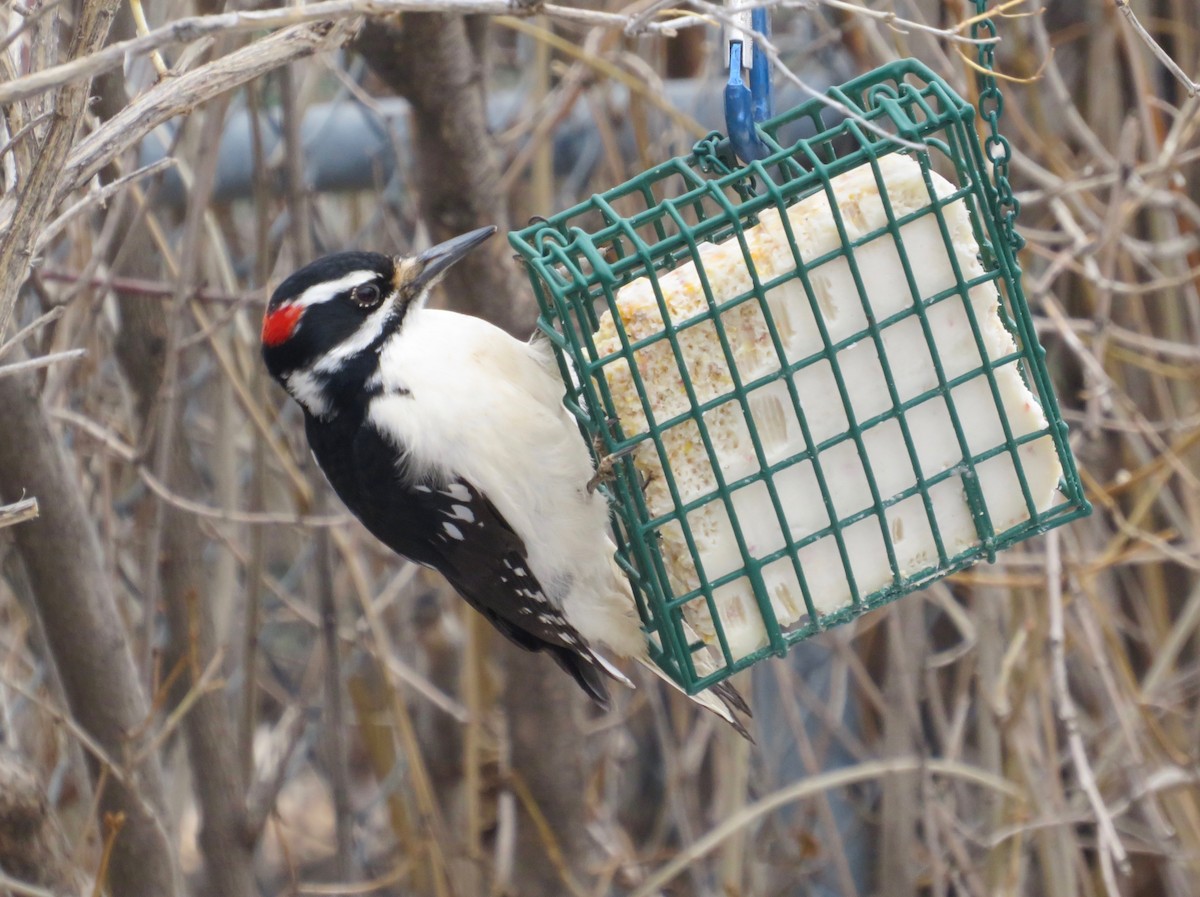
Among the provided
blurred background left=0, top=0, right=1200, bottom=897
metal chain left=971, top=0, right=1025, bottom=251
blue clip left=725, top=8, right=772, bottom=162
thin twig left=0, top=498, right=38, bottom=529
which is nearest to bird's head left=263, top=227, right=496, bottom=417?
blurred background left=0, top=0, right=1200, bottom=897

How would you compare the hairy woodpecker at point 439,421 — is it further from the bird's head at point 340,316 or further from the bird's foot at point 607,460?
the bird's foot at point 607,460

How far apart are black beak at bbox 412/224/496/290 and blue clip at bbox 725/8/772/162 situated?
0.62 m

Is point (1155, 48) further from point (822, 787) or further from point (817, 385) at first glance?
point (822, 787)

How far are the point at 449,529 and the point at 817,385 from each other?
956 millimetres

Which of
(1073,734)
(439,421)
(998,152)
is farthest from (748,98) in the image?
(1073,734)

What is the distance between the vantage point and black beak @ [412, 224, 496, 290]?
2.80m

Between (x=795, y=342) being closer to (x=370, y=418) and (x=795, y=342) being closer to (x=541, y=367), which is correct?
(x=541, y=367)

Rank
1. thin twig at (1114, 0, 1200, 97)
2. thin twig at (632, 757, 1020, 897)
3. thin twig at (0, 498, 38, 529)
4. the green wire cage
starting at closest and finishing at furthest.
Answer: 1. thin twig at (0, 498, 38, 529)
2. thin twig at (1114, 0, 1200, 97)
3. the green wire cage
4. thin twig at (632, 757, 1020, 897)

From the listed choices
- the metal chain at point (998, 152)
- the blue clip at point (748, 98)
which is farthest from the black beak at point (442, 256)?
the metal chain at point (998, 152)

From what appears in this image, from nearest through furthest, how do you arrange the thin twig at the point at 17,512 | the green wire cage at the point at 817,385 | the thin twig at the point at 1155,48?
1. the thin twig at the point at 17,512
2. the thin twig at the point at 1155,48
3. the green wire cage at the point at 817,385

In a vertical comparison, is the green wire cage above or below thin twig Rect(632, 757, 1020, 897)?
above

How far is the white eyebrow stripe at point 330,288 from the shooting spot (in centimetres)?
287

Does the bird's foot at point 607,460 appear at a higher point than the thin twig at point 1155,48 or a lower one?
lower

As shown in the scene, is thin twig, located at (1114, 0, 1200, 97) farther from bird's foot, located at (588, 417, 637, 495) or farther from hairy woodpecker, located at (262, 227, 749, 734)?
hairy woodpecker, located at (262, 227, 749, 734)
